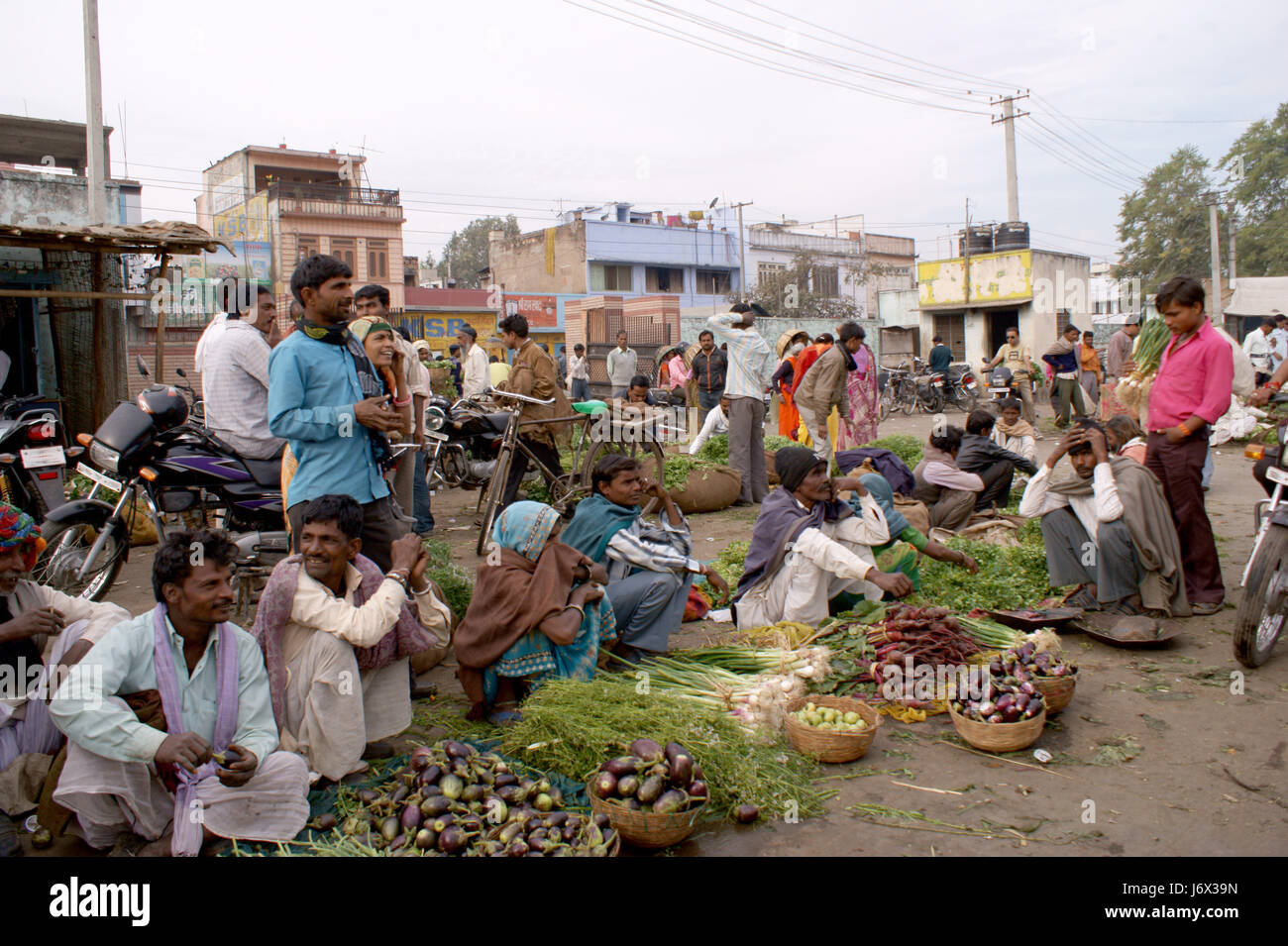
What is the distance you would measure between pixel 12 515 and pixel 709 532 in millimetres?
5578

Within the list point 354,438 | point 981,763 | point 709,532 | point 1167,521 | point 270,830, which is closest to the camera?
point 270,830

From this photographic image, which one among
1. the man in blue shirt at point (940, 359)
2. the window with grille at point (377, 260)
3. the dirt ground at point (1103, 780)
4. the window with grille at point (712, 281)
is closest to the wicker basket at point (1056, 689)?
the dirt ground at point (1103, 780)

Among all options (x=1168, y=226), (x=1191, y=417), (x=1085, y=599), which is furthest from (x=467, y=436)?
(x=1168, y=226)

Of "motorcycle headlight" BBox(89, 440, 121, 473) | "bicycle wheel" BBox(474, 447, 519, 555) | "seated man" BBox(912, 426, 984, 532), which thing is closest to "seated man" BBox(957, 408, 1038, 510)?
"seated man" BBox(912, 426, 984, 532)

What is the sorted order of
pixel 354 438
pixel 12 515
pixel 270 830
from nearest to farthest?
pixel 270 830 → pixel 12 515 → pixel 354 438

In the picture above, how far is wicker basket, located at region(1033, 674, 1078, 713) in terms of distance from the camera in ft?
12.5

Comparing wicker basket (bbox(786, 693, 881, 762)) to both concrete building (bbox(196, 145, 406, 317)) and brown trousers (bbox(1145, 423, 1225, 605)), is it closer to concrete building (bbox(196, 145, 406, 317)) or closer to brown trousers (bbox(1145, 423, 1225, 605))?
brown trousers (bbox(1145, 423, 1225, 605))

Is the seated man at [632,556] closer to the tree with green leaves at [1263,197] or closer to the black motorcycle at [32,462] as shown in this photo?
the black motorcycle at [32,462]

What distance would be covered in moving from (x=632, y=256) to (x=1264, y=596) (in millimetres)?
35931

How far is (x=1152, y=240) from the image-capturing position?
41562 millimetres

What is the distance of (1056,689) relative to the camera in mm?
3818
